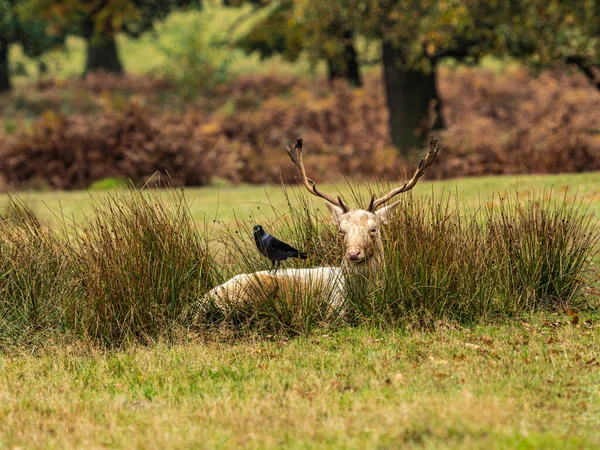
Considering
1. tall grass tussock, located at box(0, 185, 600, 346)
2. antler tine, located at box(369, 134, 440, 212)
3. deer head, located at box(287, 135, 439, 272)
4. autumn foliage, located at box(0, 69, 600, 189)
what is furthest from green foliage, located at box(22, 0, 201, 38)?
deer head, located at box(287, 135, 439, 272)

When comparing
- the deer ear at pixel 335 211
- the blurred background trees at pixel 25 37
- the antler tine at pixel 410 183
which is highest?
the blurred background trees at pixel 25 37

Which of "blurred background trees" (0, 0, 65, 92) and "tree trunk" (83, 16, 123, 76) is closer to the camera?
"blurred background trees" (0, 0, 65, 92)

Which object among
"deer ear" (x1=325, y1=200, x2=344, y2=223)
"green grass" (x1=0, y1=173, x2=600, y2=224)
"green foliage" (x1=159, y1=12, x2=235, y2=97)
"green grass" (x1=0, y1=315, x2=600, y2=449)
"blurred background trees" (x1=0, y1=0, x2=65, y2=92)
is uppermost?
"blurred background trees" (x1=0, y1=0, x2=65, y2=92)

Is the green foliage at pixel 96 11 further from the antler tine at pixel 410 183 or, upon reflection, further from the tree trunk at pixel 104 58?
the antler tine at pixel 410 183

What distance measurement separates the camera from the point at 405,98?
73.8 ft

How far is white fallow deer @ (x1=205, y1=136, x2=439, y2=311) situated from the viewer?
823 centimetres

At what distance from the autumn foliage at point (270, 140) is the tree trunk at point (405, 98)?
62 cm

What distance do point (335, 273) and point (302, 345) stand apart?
0.87 metres

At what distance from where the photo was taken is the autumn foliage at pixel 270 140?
20.4 meters

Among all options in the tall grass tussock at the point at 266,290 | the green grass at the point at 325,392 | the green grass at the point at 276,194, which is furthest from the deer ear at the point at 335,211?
the green grass at the point at 276,194

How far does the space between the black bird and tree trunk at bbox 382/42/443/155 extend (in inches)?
552

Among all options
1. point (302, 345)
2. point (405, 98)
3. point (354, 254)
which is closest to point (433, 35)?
point (405, 98)

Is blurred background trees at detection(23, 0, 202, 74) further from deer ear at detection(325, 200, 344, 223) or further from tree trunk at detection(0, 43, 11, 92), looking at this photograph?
deer ear at detection(325, 200, 344, 223)

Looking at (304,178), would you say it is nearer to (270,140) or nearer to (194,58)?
(270,140)
